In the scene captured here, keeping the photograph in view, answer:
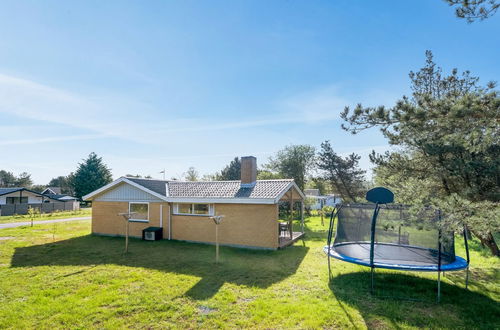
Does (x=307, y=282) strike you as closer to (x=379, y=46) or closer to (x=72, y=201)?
(x=379, y=46)

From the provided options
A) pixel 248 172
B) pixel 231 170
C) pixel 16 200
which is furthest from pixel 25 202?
pixel 248 172

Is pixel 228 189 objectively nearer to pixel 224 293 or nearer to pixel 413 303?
pixel 224 293

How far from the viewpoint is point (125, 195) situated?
47.1ft

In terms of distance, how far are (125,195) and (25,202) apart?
94.9 ft

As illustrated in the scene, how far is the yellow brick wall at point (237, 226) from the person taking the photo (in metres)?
11.2

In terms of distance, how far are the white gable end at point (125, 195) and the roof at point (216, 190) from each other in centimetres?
31

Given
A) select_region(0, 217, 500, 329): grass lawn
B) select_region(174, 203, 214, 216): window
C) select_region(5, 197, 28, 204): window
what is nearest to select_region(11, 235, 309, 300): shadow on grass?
select_region(0, 217, 500, 329): grass lawn

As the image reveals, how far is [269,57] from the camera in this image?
1198 cm

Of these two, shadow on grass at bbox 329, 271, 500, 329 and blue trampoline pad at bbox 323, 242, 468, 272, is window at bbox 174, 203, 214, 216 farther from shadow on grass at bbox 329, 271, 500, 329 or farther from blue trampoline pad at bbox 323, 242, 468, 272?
shadow on grass at bbox 329, 271, 500, 329

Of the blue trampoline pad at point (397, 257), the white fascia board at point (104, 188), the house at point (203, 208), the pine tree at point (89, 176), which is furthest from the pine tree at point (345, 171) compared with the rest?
the pine tree at point (89, 176)

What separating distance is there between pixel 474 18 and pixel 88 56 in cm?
1199

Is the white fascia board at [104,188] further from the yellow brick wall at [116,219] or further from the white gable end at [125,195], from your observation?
the yellow brick wall at [116,219]

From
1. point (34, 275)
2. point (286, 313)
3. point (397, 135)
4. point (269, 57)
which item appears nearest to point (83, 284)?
point (34, 275)

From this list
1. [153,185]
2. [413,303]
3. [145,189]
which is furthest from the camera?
[153,185]
